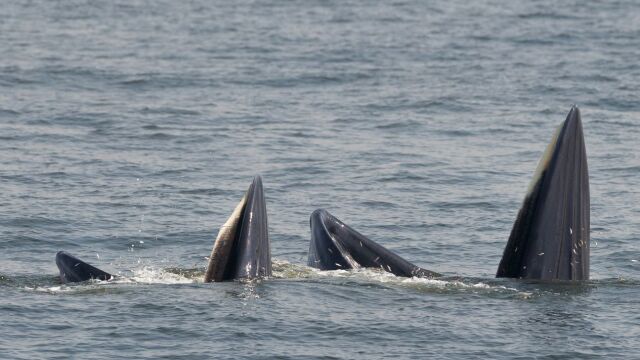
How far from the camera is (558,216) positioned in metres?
22.6

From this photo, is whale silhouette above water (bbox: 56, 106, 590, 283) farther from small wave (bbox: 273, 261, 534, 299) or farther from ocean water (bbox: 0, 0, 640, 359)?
ocean water (bbox: 0, 0, 640, 359)

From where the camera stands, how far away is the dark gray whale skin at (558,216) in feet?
73.7

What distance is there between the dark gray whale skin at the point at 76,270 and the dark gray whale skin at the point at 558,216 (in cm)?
608

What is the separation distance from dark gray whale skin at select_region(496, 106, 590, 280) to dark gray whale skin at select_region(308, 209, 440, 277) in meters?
1.75

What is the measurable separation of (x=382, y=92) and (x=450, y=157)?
955 cm

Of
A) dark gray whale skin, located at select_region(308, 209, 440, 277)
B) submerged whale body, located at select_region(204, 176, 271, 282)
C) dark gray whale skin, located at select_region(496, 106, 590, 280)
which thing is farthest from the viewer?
dark gray whale skin, located at select_region(308, 209, 440, 277)

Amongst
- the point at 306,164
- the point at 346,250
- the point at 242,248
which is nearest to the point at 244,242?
the point at 242,248

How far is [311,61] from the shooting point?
51.6 meters

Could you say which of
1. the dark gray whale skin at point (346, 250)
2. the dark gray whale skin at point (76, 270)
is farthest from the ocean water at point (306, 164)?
the dark gray whale skin at point (76, 270)

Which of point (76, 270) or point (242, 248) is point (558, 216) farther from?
point (76, 270)

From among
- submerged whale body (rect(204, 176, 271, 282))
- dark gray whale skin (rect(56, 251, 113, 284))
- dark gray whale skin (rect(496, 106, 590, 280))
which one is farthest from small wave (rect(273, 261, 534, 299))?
dark gray whale skin (rect(56, 251, 113, 284))

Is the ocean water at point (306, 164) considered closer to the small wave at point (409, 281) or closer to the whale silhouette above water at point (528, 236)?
the small wave at point (409, 281)

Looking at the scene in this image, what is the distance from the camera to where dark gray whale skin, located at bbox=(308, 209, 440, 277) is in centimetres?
2373

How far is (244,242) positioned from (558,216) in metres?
4.50
